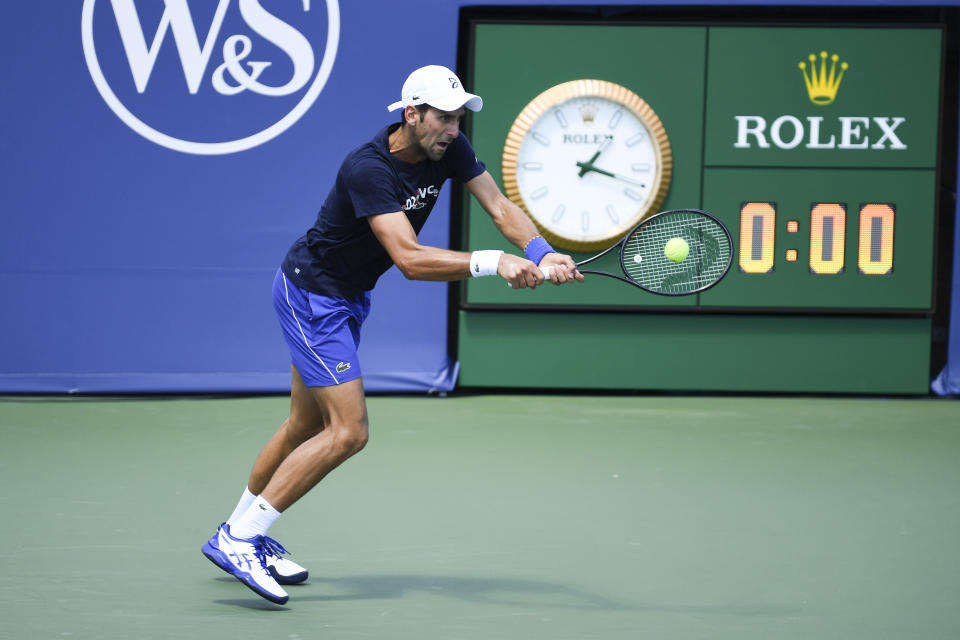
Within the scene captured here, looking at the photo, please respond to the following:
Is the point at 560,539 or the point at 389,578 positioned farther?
the point at 560,539

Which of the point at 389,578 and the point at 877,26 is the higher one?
the point at 877,26

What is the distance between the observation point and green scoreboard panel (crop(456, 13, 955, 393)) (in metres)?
6.89

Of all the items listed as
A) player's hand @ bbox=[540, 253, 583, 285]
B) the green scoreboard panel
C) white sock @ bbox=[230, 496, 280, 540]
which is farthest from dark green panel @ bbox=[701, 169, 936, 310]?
white sock @ bbox=[230, 496, 280, 540]

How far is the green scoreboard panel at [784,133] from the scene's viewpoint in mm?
6895

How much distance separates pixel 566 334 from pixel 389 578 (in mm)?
3835

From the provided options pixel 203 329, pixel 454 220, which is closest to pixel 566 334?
pixel 454 220

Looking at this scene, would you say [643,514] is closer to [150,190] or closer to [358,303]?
[358,303]

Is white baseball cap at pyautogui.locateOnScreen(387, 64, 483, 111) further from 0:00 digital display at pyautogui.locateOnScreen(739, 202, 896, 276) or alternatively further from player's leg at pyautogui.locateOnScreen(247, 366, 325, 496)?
0:00 digital display at pyautogui.locateOnScreen(739, 202, 896, 276)

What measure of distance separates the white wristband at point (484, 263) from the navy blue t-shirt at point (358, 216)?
0.89 feet

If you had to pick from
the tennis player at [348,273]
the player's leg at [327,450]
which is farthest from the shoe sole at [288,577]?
the player's leg at [327,450]

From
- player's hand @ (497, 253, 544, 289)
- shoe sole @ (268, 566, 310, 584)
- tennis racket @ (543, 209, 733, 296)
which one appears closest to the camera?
player's hand @ (497, 253, 544, 289)

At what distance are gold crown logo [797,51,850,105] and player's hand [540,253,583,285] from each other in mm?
4352

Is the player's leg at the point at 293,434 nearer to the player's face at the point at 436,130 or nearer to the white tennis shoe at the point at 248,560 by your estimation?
the white tennis shoe at the point at 248,560

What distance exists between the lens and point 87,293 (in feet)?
22.9
